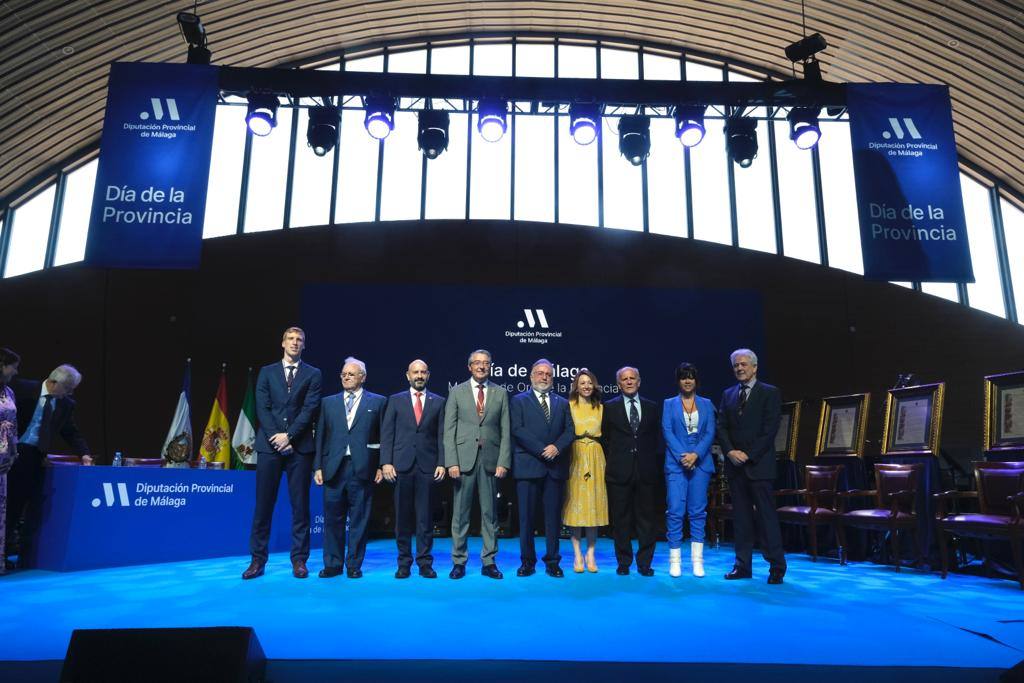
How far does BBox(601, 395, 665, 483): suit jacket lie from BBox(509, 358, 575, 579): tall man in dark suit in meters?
0.30

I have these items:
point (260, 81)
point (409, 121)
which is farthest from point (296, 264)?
point (260, 81)

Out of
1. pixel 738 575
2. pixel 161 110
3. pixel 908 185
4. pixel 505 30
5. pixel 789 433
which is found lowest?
pixel 738 575

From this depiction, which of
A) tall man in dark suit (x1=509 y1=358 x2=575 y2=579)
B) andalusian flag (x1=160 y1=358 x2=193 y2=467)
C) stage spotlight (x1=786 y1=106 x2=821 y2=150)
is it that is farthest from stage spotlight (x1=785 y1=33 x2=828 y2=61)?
andalusian flag (x1=160 y1=358 x2=193 y2=467)

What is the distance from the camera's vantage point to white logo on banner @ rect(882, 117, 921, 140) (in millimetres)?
5695

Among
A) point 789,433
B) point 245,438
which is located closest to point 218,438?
point 245,438

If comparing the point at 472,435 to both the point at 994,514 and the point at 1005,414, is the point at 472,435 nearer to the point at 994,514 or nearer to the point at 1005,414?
the point at 994,514

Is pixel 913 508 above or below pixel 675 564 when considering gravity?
above

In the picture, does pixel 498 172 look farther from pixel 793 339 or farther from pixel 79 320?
pixel 79 320

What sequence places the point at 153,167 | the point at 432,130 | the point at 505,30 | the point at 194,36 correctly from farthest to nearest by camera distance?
the point at 505,30
the point at 432,130
the point at 194,36
the point at 153,167

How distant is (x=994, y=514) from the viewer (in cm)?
471

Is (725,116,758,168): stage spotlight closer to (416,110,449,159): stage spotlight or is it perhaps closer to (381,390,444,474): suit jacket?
(416,110,449,159): stage spotlight

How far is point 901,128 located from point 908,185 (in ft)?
2.03

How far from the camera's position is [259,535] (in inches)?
167

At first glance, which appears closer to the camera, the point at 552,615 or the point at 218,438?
the point at 552,615
